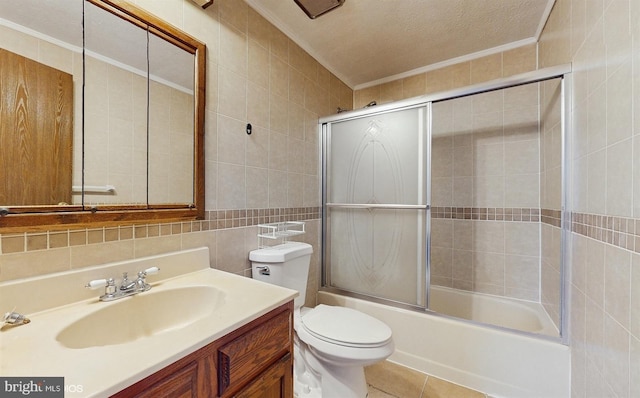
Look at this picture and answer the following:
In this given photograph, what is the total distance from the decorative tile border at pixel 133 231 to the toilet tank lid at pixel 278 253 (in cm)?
18

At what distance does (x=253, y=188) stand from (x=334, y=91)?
1329 millimetres

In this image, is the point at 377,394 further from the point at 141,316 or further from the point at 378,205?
the point at 141,316

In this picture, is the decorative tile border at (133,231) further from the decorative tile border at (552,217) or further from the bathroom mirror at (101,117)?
the decorative tile border at (552,217)

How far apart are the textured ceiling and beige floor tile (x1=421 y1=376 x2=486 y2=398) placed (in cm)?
232

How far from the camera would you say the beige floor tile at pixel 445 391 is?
1.51 m

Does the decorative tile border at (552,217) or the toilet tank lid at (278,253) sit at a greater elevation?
the decorative tile border at (552,217)

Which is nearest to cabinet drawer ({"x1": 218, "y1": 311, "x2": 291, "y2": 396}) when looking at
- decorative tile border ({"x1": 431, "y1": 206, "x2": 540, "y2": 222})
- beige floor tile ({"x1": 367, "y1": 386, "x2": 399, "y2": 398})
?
beige floor tile ({"x1": 367, "y1": 386, "x2": 399, "y2": 398})

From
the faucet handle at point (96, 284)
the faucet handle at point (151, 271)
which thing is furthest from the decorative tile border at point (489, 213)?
the faucet handle at point (96, 284)

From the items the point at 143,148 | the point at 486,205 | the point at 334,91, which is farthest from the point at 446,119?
the point at 143,148

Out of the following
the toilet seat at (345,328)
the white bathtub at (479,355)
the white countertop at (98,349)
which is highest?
the white countertop at (98,349)

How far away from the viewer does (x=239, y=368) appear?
765 millimetres

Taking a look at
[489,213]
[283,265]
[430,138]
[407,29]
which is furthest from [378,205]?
[407,29]

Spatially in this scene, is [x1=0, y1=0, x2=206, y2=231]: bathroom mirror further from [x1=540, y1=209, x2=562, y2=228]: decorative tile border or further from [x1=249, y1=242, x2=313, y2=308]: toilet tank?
[x1=540, y1=209, x2=562, y2=228]: decorative tile border

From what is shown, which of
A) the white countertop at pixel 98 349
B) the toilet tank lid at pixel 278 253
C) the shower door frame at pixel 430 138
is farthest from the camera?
the toilet tank lid at pixel 278 253
